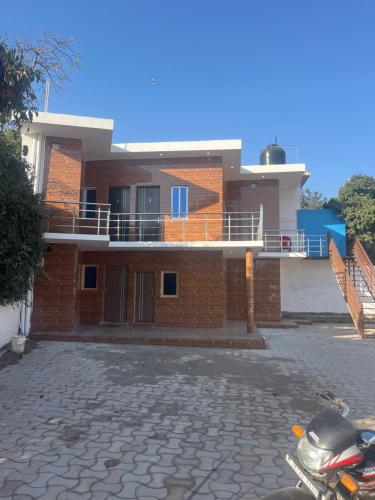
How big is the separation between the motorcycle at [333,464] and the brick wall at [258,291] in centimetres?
1323

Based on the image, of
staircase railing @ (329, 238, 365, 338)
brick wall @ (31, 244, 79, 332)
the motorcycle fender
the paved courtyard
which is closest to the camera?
the motorcycle fender

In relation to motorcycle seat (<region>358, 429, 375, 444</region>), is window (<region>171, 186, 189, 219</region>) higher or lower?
higher

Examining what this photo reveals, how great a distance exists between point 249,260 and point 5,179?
7.41m

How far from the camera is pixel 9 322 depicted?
30.5 feet

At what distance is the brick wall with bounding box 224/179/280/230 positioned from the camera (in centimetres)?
1603

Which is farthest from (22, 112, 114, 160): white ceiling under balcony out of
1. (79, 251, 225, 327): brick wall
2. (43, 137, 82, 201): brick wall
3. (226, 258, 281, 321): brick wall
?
(226, 258, 281, 321): brick wall

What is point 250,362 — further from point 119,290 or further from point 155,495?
point 119,290

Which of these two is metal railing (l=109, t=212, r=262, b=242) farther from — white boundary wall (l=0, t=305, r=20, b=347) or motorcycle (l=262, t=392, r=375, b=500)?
motorcycle (l=262, t=392, r=375, b=500)

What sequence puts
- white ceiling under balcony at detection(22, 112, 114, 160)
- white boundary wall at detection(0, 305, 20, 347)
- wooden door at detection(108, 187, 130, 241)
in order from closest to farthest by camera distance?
white boundary wall at detection(0, 305, 20, 347) → white ceiling under balcony at detection(22, 112, 114, 160) → wooden door at detection(108, 187, 130, 241)

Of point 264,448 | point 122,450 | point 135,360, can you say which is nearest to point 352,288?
point 135,360

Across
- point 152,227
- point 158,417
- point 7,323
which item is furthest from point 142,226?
point 158,417

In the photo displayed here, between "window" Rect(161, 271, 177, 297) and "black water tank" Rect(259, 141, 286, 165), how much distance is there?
9394mm

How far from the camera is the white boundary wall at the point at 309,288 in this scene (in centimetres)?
1672

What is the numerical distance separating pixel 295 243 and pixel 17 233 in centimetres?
1248
